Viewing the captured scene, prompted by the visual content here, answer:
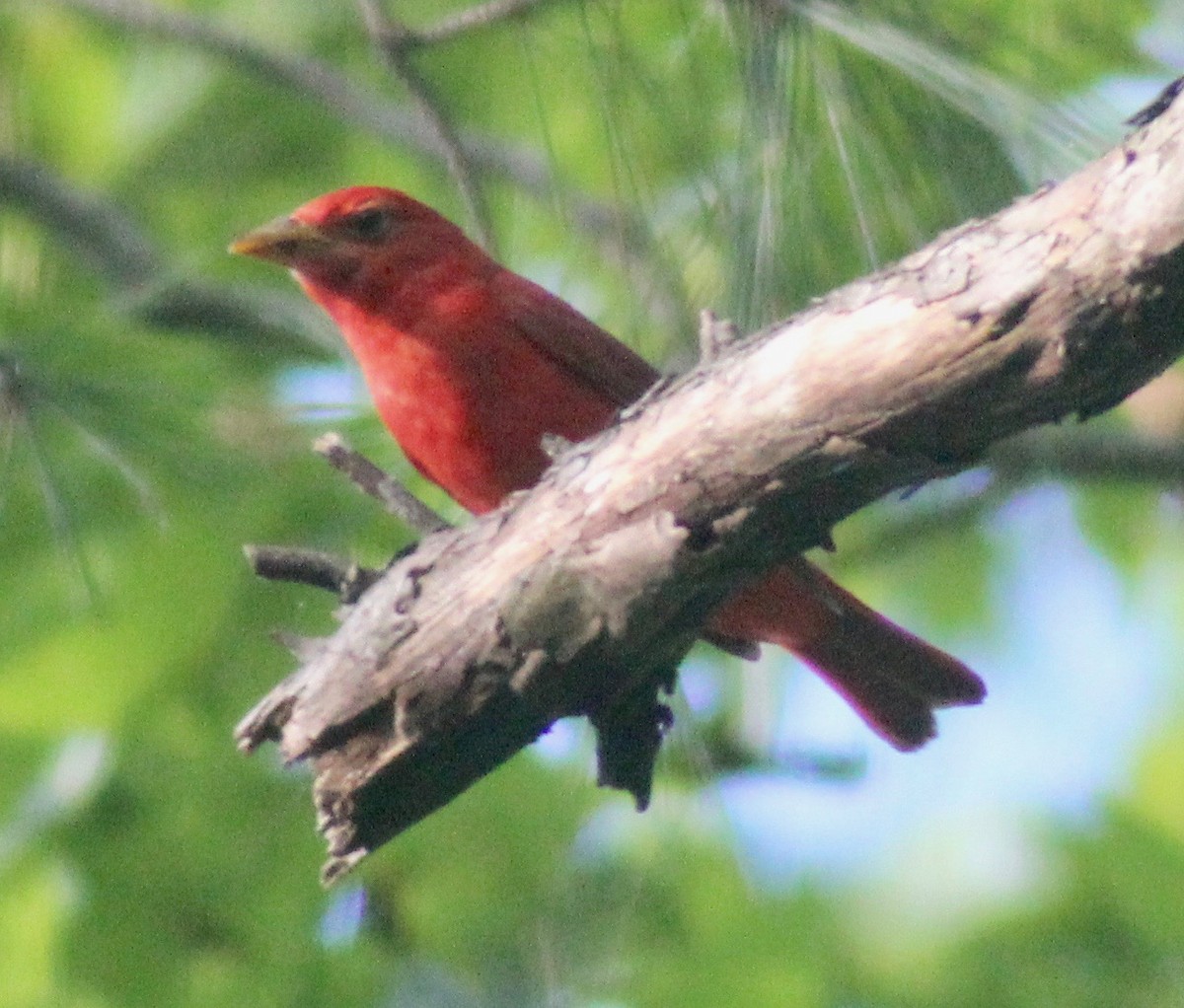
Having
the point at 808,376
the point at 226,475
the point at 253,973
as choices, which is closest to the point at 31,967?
the point at 253,973

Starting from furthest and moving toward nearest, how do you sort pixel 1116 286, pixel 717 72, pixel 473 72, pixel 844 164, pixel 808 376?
pixel 473 72 < pixel 717 72 < pixel 844 164 < pixel 808 376 < pixel 1116 286

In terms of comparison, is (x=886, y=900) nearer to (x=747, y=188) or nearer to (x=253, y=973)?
(x=253, y=973)

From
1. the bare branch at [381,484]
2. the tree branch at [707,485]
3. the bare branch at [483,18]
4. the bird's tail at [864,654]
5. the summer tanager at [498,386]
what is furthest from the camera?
the bird's tail at [864,654]

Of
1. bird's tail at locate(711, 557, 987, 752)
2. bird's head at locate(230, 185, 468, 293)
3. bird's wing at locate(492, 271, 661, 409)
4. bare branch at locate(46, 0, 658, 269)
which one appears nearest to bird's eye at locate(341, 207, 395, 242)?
bird's head at locate(230, 185, 468, 293)

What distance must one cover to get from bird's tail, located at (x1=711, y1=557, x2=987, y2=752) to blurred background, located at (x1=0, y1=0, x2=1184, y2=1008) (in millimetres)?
353

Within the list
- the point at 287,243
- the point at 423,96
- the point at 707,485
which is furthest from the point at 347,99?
the point at 707,485

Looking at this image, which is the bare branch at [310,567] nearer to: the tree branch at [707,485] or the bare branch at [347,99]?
the tree branch at [707,485]

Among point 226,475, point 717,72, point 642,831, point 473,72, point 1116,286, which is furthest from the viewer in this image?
point 473,72

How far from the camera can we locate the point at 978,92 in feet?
9.64

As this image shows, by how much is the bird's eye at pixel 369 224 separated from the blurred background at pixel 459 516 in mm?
275

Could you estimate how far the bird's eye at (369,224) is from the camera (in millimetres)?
4418

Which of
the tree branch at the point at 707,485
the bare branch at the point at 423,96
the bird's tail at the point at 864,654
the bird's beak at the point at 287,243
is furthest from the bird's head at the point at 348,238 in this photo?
the tree branch at the point at 707,485

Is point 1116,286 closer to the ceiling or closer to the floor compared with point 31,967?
closer to the floor

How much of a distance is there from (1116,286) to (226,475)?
8.56 feet
